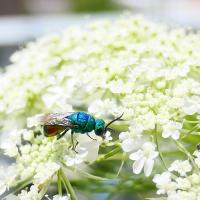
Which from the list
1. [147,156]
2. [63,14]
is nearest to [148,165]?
[147,156]

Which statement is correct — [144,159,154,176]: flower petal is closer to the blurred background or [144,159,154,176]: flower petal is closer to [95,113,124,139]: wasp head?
[95,113,124,139]: wasp head

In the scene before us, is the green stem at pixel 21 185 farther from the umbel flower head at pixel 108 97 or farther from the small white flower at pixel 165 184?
the small white flower at pixel 165 184

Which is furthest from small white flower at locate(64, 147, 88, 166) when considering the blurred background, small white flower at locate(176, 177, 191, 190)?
the blurred background

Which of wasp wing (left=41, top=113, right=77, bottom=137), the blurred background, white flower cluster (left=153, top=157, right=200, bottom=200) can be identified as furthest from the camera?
the blurred background

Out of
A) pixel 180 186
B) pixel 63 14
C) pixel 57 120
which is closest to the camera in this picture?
pixel 180 186

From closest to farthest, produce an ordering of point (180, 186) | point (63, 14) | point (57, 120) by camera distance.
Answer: point (180, 186)
point (57, 120)
point (63, 14)

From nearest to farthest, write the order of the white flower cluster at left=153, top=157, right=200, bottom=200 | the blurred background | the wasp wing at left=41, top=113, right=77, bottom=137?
the white flower cluster at left=153, top=157, right=200, bottom=200
the wasp wing at left=41, top=113, right=77, bottom=137
the blurred background

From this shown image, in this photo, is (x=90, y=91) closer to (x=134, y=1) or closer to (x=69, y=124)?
(x=69, y=124)

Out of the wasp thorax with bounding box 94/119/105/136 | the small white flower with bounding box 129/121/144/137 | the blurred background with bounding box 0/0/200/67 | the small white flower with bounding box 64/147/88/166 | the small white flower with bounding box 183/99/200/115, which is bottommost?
the blurred background with bounding box 0/0/200/67

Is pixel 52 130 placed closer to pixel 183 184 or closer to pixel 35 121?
pixel 35 121
